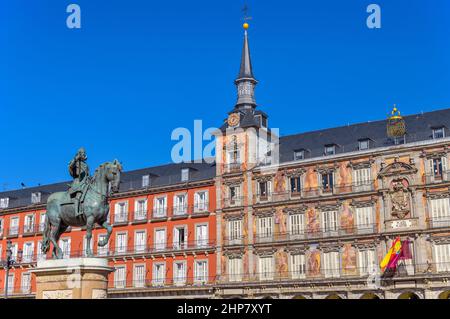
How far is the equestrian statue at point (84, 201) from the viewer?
19.7 meters

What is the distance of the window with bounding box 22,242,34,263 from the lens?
223 ft

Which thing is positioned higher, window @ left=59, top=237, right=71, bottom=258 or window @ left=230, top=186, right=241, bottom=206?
window @ left=230, top=186, right=241, bottom=206

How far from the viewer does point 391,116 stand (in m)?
54.3

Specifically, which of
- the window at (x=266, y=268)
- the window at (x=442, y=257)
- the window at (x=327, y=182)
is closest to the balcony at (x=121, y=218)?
the window at (x=266, y=268)

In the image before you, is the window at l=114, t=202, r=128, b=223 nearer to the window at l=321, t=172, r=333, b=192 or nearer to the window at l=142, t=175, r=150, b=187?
the window at l=142, t=175, r=150, b=187

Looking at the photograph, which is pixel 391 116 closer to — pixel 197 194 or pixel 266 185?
pixel 266 185

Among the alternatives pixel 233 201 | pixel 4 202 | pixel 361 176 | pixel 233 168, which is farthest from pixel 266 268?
pixel 4 202

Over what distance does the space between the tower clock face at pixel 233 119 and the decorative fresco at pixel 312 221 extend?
12.2 m

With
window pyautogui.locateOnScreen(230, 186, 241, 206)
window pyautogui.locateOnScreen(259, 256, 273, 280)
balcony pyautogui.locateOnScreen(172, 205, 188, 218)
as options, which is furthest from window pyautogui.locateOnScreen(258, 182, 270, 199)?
balcony pyautogui.locateOnScreen(172, 205, 188, 218)

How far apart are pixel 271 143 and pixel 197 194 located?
9.31 metres

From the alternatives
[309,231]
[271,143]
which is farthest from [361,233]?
[271,143]

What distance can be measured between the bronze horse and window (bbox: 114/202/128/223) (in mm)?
43714
